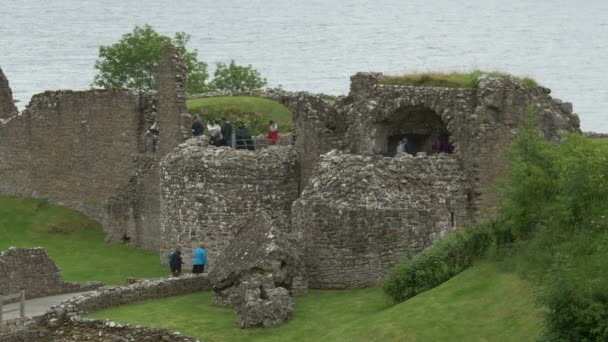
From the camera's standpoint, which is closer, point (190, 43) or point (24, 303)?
point (24, 303)

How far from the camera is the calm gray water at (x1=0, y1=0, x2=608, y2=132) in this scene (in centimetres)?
13075

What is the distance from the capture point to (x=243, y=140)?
5147cm

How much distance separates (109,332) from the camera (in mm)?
39906

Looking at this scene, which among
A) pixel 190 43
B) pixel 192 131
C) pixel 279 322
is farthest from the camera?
pixel 190 43

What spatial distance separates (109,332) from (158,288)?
13.3ft

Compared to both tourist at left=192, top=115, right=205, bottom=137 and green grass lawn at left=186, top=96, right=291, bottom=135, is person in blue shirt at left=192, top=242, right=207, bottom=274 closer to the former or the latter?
tourist at left=192, top=115, right=205, bottom=137

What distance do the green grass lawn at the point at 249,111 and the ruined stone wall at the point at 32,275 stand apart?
36.2 feet

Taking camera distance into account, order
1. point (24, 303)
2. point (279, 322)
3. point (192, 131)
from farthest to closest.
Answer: point (192, 131) → point (24, 303) → point (279, 322)

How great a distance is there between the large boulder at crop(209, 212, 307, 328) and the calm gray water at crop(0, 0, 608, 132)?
5947 cm

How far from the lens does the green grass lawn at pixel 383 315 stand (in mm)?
33969

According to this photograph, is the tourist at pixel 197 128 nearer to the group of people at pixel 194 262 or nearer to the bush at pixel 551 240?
the group of people at pixel 194 262

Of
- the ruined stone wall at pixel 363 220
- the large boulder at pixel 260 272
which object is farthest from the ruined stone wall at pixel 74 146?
the large boulder at pixel 260 272

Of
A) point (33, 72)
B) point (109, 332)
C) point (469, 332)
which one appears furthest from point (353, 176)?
point (33, 72)

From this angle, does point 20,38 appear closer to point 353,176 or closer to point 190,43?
point 190,43
